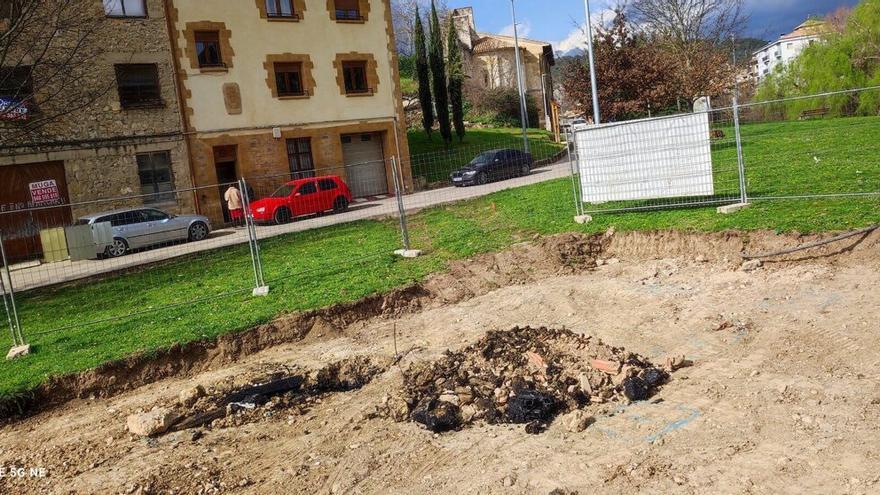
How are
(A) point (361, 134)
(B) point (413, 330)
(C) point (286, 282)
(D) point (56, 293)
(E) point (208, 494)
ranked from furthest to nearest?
1. (A) point (361, 134)
2. (D) point (56, 293)
3. (C) point (286, 282)
4. (B) point (413, 330)
5. (E) point (208, 494)

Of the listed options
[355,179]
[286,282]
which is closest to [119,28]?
[355,179]

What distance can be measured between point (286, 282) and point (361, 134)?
19.9 m

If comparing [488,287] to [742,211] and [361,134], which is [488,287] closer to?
[742,211]

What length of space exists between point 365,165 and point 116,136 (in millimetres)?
9197

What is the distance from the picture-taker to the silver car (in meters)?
17.7

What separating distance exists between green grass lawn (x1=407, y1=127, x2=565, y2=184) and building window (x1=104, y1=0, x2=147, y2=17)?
13.2 m

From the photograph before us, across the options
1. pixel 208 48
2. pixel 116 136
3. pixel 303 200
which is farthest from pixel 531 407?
pixel 208 48

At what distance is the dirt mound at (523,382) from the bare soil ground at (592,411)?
15cm

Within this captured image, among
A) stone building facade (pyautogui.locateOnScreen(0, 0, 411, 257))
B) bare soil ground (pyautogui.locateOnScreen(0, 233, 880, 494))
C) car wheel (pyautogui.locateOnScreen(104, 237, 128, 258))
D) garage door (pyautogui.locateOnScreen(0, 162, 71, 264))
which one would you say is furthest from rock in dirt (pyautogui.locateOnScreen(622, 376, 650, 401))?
garage door (pyautogui.locateOnScreen(0, 162, 71, 264))

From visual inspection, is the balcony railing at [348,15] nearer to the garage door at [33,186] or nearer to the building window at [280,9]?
the building window at [280,9]

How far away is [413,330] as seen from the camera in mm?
9367

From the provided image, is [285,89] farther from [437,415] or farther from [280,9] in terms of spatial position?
[437,415]

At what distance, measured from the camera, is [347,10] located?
29.9 meters

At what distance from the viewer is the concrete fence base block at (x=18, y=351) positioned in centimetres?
955
